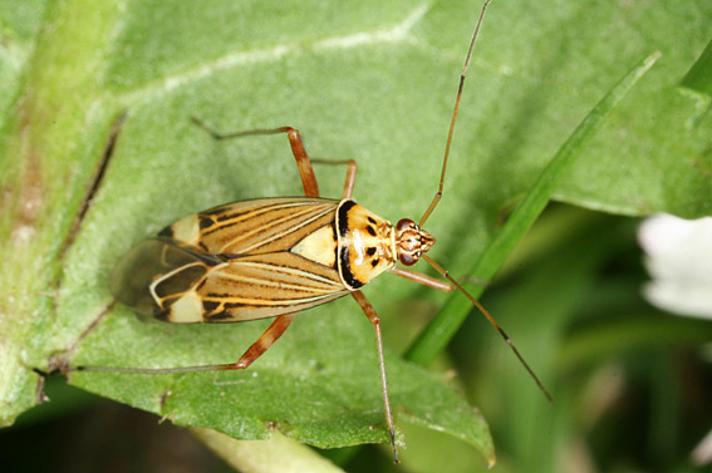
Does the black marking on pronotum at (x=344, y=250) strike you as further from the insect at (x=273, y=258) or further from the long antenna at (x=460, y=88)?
the long antenna at (x=460, y=88)

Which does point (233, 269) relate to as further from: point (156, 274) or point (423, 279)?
point (423, 279)

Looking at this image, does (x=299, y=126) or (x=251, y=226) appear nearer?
(x=251, y=226)

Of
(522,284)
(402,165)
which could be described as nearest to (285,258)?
(402,165)

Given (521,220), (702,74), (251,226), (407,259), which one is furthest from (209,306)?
(702,74)

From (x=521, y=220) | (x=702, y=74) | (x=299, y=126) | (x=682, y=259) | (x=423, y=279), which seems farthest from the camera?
(x=682, y=259)

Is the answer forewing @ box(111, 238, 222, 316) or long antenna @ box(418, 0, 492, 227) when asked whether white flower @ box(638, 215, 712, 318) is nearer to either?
long antenna @ box(418, 0, 492, 227)

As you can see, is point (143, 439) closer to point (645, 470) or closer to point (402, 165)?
point (402, 165)

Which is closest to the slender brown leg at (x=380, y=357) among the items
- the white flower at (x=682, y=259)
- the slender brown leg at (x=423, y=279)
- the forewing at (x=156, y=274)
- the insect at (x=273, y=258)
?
the insect at (x=273, y=258)
